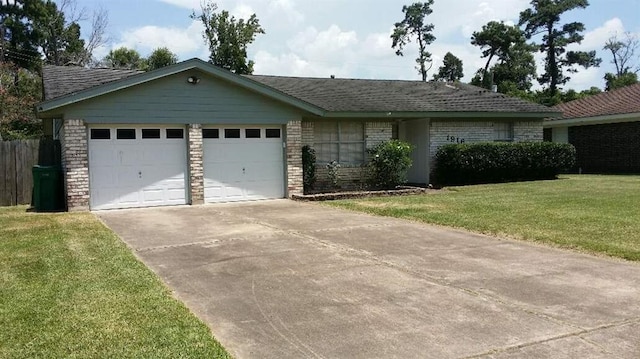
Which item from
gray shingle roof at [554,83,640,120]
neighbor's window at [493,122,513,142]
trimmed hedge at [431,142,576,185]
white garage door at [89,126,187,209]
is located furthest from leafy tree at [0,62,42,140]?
gray shingle roof at [554,83,640,120]

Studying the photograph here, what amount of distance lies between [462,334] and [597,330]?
1.13m

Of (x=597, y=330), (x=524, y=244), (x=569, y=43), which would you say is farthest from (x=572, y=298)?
(x=569, y=43)

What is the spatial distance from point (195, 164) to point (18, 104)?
2089 centimetres

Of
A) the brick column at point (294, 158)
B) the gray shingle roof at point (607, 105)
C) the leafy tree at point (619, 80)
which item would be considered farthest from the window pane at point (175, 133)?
the leafy tree at point (619, 80)

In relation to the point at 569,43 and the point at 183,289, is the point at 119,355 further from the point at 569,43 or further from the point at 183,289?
the point at 569,43

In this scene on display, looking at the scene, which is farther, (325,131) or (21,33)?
(21,33)

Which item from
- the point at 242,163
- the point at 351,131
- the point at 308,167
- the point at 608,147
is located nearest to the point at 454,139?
the point at 351,131

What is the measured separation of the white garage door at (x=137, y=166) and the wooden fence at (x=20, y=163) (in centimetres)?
279

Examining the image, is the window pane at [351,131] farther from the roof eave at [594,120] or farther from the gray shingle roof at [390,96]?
the roof eave at [594,120]

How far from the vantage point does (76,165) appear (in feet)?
43.5

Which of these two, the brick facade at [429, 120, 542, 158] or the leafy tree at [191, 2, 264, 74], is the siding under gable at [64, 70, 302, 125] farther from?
the leafy tree at [191, 2, 264, 74]

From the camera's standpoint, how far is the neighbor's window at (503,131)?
21047mm

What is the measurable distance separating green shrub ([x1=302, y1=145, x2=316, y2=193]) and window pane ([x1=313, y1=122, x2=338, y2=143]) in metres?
0.98

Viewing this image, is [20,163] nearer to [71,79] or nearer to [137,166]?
[71,79]
